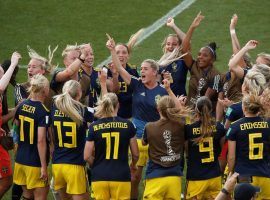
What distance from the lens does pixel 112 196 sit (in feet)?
37.1

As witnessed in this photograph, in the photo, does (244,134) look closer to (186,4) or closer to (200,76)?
(200,76)

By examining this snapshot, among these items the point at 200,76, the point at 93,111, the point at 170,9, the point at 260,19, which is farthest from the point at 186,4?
the point at 93,111

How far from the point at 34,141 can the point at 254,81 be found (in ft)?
10.8

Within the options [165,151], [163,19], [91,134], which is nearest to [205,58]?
[165,151]

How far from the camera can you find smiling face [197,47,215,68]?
45.5 ft

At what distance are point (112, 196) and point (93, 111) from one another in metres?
1.32

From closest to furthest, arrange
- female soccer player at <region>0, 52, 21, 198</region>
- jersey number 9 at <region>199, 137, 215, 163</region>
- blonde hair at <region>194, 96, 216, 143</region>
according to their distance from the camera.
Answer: blonde hair at <region>194, 96, 216, 143</region> → jersey number 9 at <region>199, 137, 215, 163</region> → female soccer player at <region>0, 52, 21, 198</region>

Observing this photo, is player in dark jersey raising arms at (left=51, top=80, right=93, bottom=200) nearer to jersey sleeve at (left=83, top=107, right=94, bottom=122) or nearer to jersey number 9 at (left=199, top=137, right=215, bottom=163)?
jersey sleeve at (left=83, top=107, right=94, bottom=122)

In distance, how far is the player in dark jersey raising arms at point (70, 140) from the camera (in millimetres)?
11547

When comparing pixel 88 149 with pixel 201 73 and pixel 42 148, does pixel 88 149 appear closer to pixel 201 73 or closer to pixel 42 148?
pixel 42 148

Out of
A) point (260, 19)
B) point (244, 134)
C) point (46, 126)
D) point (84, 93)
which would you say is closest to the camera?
point (244, 134)

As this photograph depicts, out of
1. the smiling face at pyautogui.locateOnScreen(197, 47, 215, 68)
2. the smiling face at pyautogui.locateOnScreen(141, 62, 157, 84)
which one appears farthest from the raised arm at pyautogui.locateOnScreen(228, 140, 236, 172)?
the smiling face at pyautogui.locateOnScreen(197, 47, 215, 68)

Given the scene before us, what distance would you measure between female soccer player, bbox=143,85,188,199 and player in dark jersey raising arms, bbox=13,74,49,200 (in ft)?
5.11

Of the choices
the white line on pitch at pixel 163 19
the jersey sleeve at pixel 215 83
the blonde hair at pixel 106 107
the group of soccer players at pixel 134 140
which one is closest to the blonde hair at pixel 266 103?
the group of soccer players at pixel 134 140
